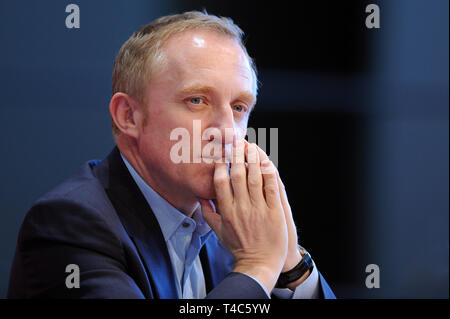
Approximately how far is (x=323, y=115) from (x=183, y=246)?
92 cm

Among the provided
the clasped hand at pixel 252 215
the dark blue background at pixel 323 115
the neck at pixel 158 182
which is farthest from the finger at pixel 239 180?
the dark blue background at pixel 323 115

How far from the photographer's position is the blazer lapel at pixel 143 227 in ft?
4.38

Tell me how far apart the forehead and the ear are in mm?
158

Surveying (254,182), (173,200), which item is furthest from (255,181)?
(173,200)

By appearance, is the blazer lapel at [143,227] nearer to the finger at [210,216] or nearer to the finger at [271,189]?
the finger at [210,216]

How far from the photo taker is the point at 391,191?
2.19 meters

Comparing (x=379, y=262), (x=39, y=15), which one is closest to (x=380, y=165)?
(x=379, y=262)

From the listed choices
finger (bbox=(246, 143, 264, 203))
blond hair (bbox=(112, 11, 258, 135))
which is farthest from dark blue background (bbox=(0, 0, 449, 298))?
finger (bbox=(246, 143, 264, 203))

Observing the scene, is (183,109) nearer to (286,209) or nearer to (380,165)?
(286,209)

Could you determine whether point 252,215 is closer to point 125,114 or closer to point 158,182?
point 158,182

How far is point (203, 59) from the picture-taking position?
1.38 m

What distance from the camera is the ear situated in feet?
4.80

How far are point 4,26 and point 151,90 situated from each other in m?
0.58

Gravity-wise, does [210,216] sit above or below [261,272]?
above
